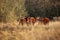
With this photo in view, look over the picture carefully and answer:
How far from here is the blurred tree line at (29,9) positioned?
Answer: 393 cm

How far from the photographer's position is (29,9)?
395cm

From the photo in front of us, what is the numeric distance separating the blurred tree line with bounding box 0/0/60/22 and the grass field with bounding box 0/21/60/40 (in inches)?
6.8

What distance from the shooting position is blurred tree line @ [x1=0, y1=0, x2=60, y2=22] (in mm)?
3927

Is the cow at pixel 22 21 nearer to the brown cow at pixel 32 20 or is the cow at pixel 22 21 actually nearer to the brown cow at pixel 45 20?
the brown cow at pixel 32 20

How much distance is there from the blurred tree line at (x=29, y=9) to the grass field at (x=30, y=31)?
0.17 meters

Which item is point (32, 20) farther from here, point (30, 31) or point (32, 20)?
point (30, 31)

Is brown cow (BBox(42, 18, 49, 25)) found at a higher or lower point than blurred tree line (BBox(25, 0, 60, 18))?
lower

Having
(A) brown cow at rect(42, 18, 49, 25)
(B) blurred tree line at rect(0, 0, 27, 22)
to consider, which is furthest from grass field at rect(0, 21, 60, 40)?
(B) blurred tree line at rect(0, 0, 27, 22)

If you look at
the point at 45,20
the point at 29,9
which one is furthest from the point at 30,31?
the point at 29,9

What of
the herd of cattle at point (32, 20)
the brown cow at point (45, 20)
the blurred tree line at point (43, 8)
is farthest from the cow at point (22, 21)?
the brown cow at point (45, 20)

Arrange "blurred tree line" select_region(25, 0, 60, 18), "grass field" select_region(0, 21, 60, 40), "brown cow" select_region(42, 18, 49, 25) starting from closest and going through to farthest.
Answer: "grass field" select_region(0, 21, 60, 40)
"brown cow" select_region(42, 18, 49, 25)
"blurred tree line" select_region(25, 0, 60, 18)

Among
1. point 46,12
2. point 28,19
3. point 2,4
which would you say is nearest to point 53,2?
point 46,12

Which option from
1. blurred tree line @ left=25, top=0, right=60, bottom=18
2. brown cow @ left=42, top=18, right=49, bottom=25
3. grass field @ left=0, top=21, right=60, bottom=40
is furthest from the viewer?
blurred tree line @ left=25, top=0, right=60, bottom=18

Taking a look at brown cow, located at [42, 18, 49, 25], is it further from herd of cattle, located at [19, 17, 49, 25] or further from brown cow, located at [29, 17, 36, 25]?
brown cow, located at [29, 17, 36, 25]
